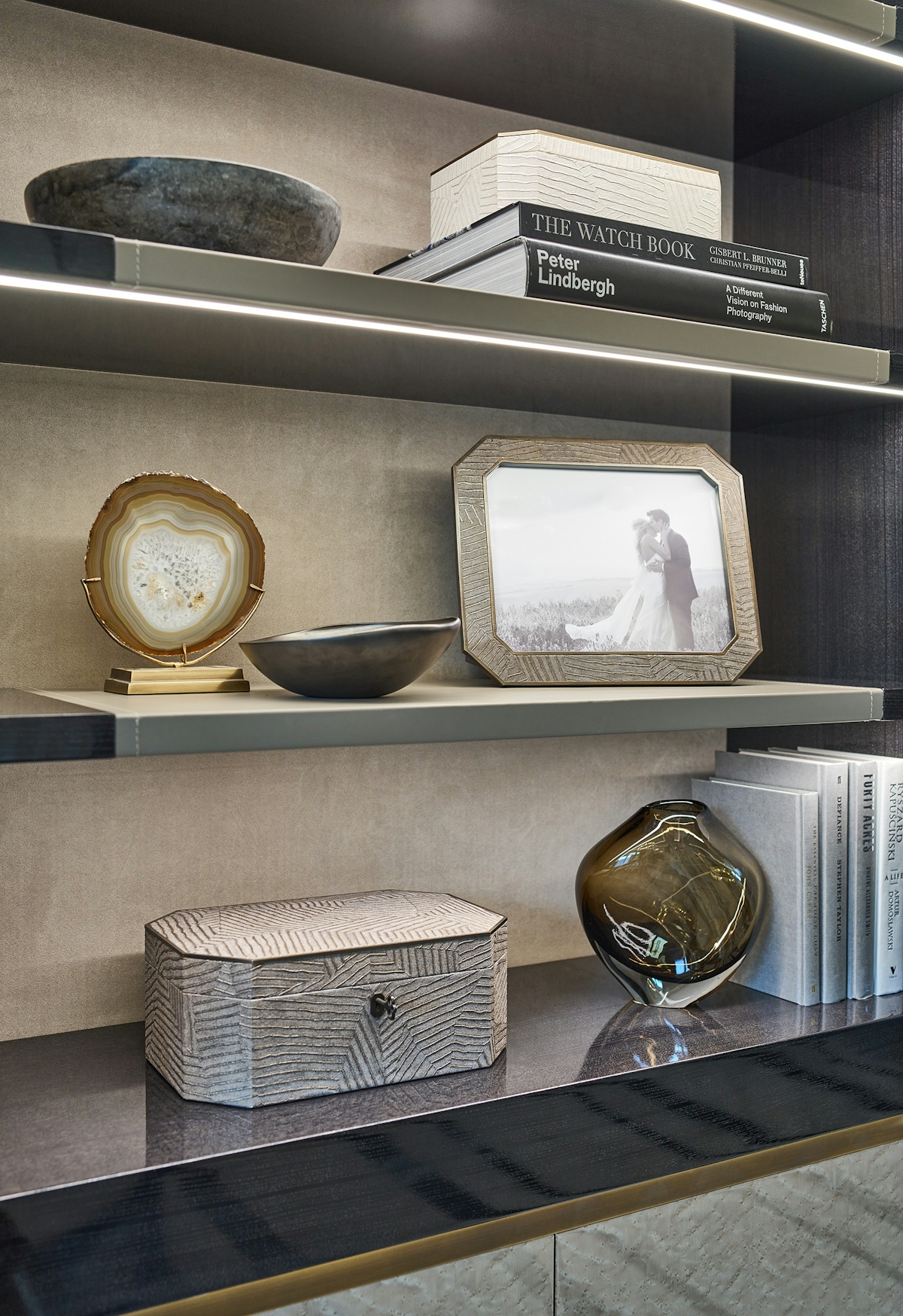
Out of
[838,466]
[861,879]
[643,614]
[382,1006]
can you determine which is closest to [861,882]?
[861,879]

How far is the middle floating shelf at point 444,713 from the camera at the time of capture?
0.83m

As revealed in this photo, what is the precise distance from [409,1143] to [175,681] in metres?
0.48

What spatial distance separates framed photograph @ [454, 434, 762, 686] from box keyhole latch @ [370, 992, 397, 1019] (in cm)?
38

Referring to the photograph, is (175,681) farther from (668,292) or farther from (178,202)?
(668,292)

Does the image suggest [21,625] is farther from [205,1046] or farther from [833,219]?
[833,219]

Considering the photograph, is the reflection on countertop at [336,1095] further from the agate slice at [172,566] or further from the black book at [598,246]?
the black book at [598,246]

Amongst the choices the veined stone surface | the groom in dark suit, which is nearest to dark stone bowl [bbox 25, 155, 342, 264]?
the groom in dark suit

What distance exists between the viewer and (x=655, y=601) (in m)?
1.29

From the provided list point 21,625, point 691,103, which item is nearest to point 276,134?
point 691,103

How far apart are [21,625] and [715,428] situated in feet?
3.25

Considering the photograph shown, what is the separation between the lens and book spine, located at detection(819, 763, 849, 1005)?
1.27 meters

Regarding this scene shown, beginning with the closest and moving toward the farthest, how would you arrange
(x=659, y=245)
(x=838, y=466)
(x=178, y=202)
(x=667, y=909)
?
(x=178, y=202)
(x=659, y=245)
(x=667, y=909)
(x=838, y=466)

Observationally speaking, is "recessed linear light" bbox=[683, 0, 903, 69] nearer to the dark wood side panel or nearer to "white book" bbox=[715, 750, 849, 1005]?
the dark wood side panel

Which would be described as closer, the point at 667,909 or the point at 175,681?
the point at 175,681
